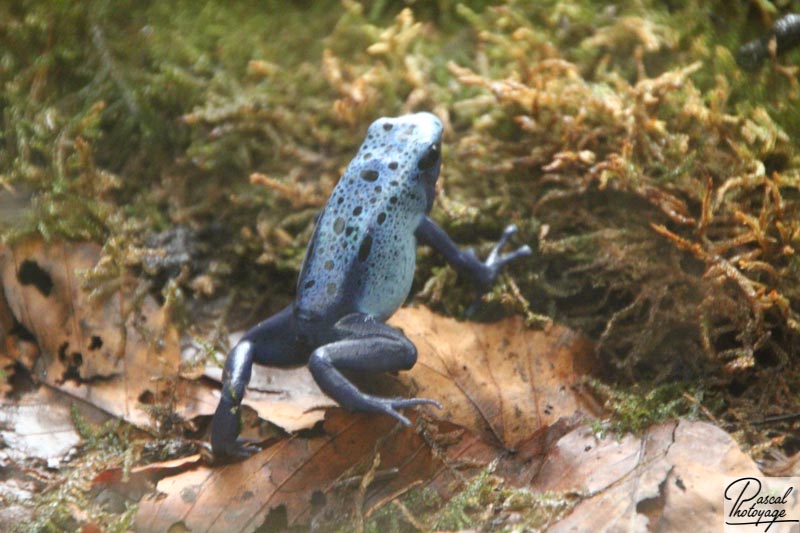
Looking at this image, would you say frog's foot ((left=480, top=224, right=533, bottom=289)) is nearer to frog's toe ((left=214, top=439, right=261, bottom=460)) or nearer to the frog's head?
the frog's head

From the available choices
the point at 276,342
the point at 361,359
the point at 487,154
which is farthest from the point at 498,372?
the point at 487,154

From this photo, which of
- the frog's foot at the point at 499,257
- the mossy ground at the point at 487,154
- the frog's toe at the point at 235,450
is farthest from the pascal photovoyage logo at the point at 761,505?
the frog's toe at the point at 235,450

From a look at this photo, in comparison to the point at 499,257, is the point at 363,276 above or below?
above

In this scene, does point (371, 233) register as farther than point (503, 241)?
No

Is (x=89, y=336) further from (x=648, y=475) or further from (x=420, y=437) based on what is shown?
(x=648, y=475)

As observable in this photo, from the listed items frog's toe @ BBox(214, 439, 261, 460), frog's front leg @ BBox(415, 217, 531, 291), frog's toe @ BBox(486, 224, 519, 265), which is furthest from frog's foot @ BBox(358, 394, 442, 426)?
frog's toe @ BBox(486, 224, 519, 265)

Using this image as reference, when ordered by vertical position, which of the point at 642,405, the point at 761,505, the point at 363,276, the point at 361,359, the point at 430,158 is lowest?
the point at 642,405

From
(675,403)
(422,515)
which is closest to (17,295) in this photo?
(422,515)
